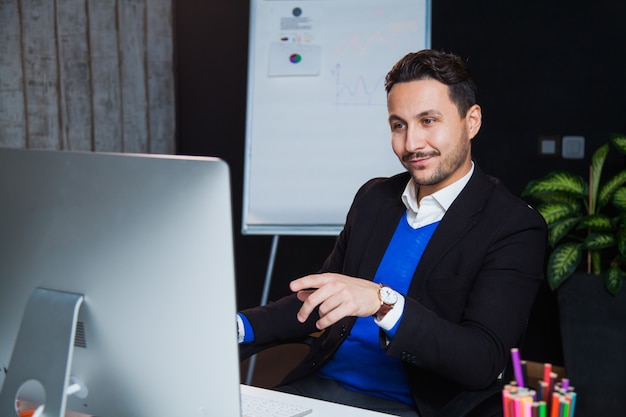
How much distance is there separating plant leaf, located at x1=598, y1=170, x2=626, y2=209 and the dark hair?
57.9 inches

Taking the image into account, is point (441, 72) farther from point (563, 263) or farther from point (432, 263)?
point (563, 263)

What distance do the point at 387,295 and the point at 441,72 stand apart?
0.67 m

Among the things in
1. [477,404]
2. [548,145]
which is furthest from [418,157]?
[548,145]

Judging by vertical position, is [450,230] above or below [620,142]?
below

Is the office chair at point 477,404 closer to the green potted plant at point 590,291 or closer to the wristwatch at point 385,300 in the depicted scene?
the wristwatch at point 385,300

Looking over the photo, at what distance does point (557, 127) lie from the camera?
375 centimetres

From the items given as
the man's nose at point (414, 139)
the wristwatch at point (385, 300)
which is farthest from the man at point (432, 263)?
the wristwatch at point (385, 300)

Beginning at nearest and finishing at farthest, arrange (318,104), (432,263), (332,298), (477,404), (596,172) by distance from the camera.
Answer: (332,298) → (477,404) → (432,263) → (596,172) → (318,104)

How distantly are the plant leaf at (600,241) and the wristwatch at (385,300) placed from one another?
1.81 m

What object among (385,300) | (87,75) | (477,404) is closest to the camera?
(385,300)

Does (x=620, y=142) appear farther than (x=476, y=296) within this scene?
Yes

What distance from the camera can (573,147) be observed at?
3.73m

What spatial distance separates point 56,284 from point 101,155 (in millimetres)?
215

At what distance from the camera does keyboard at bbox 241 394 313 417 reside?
1407mm
